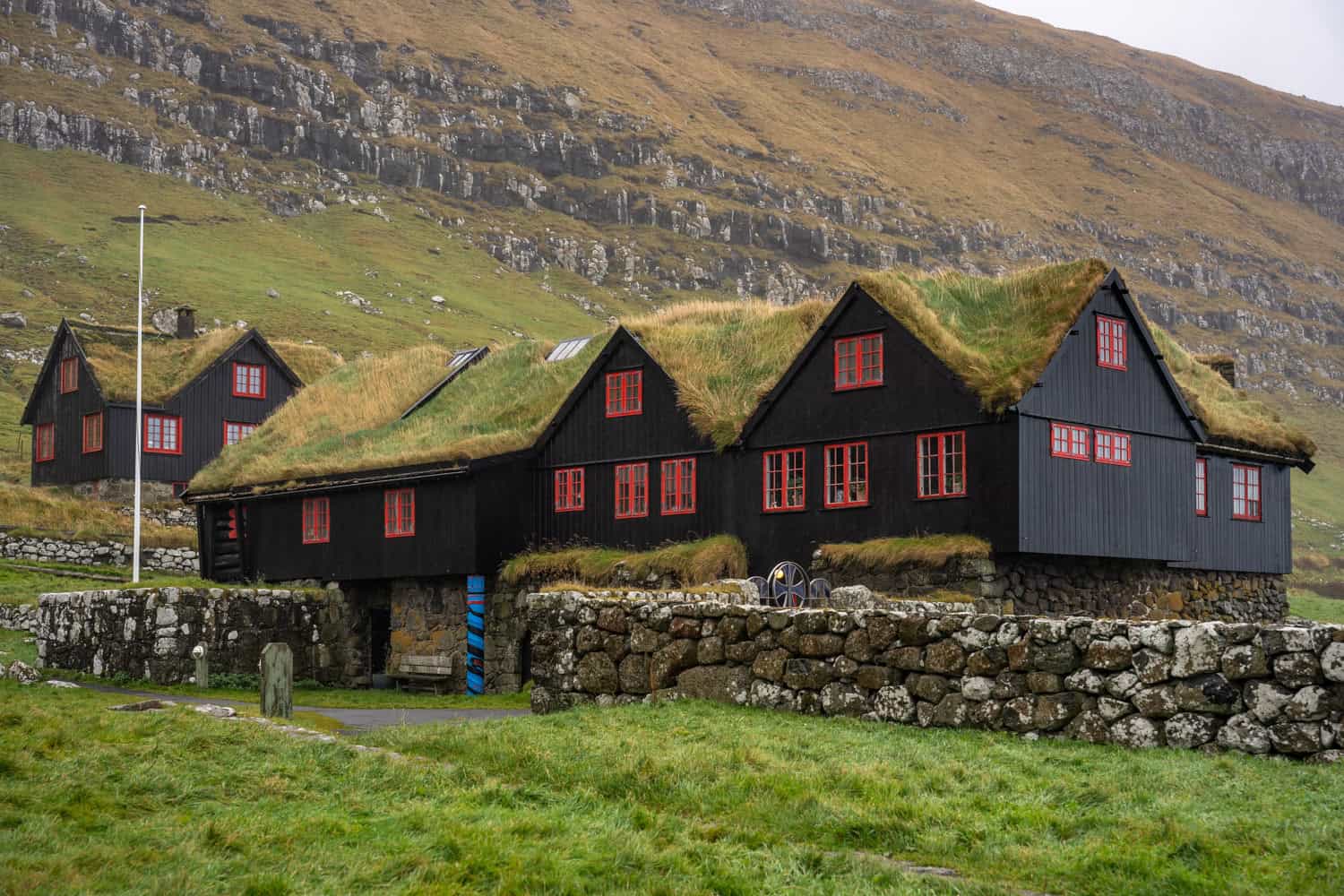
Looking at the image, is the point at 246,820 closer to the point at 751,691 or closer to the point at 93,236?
the point at 751,691

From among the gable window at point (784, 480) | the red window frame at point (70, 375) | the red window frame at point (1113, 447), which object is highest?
the red window frame at point (70, 375)

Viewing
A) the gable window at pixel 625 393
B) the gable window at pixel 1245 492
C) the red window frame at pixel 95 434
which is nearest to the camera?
the gable window at pixel 625 393

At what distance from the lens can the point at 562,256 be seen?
183 metres

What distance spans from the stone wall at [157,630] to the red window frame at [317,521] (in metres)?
6.04

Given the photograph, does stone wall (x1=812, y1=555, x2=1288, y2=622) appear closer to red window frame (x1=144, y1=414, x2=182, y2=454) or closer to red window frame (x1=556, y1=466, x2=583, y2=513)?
red window frame (x1=556, y1=466, x2=583, y2=513)

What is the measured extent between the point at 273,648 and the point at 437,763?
6.75 metres

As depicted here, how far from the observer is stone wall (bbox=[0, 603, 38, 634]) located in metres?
40.9

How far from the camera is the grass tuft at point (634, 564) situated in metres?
35.8

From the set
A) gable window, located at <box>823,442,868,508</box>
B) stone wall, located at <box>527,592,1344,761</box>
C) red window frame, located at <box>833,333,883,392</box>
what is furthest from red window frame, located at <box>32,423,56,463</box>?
stone wall, located at <box>527,592,1344,761</box>

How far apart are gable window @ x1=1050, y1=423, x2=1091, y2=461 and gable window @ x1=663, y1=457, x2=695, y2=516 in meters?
9.75

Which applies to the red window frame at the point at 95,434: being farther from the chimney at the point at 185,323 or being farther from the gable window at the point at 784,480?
the gable window at the point at 784,480

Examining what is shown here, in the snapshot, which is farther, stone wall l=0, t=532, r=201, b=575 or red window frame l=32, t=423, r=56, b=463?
red window frame l=32, t=423, r=56, b=463

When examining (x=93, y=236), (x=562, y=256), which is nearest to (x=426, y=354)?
(x=93, y=236)

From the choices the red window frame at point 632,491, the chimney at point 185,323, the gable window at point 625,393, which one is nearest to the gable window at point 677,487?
the red window frame at point 632,491
